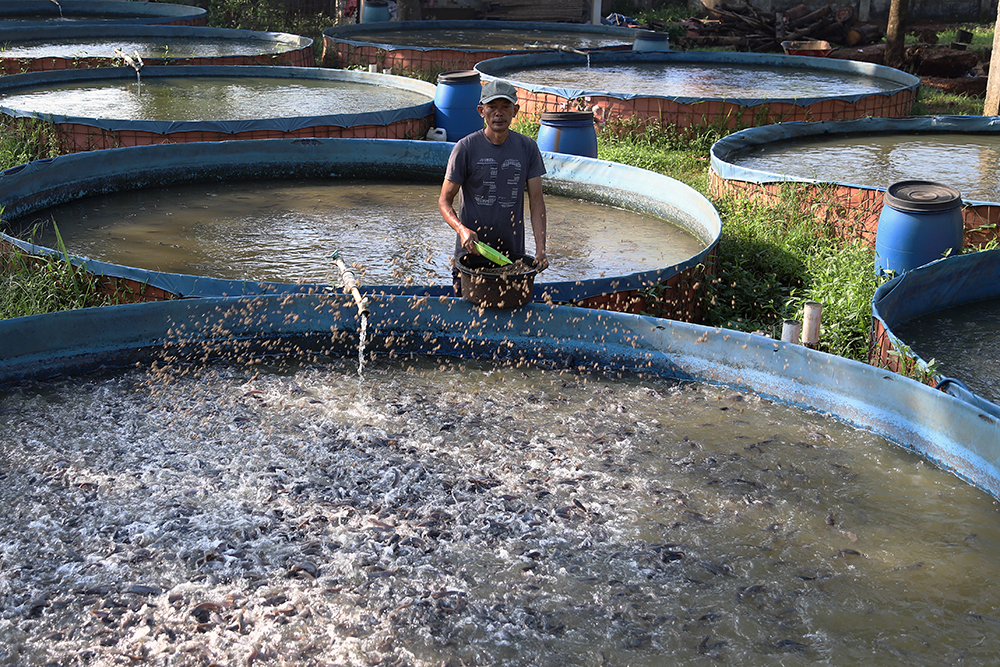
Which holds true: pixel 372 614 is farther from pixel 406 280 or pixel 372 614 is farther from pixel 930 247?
pixel 930 247

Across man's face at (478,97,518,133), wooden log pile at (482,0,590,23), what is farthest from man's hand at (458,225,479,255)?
wooden log pile at (482,0,590,23)

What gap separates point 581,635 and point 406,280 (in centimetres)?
308

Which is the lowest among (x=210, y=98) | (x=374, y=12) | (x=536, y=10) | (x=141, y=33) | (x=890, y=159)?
(x=890, y=159)

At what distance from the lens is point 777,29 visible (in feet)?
54.0

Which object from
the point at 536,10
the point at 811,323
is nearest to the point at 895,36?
the point at 536,10

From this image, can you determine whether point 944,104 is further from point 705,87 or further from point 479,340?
point 479,340

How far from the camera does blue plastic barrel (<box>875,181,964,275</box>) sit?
550 centimetres

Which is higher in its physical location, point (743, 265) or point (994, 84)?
point (994, 84)

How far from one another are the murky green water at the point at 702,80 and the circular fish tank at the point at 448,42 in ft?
2.71

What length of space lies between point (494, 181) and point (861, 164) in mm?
4753

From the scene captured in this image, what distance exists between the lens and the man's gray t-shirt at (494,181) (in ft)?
14.9

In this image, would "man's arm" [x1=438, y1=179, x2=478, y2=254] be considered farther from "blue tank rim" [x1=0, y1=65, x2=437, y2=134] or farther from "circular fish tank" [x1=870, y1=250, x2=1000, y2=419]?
"blue tank rim" [x1=0, y1=65, x2=437, y2=134]

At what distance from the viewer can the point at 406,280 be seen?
224 inches

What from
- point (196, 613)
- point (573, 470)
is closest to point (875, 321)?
point (573, 470)
